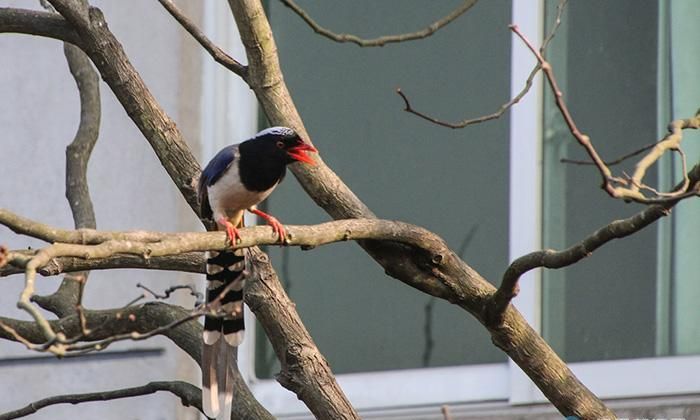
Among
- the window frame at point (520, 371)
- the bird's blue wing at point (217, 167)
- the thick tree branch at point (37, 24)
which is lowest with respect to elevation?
the window frame at point (520, 371)

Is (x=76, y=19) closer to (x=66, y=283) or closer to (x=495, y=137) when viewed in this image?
(x=66, y=283)

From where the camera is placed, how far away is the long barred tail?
17.1 ft

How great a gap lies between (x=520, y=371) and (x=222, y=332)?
2545mm

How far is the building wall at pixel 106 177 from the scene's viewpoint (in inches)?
331

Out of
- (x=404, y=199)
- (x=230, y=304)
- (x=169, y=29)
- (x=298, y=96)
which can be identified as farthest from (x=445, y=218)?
(x=230, y=304)

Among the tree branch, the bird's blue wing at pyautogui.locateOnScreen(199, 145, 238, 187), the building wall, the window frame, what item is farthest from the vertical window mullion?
the bird's blue wing at pyautogui.locateOnScreen(199, 145, 238, 187)

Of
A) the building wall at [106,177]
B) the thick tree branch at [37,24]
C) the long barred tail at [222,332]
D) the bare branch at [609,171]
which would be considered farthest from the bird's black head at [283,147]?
the building wall at [106,177]

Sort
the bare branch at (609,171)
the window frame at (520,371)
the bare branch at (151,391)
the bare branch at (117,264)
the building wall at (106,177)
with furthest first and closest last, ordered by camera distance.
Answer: the building wall at (106,177), the window frame at (520,371), the bare branch at (151,391), the bare branch at (117,264), the bare branch at (609,171)

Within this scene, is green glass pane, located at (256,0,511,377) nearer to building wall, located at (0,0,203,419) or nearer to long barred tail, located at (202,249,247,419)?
building wall, located at (0,0,203,419)

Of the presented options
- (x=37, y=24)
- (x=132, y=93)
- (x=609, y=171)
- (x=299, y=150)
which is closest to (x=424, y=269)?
(x=299, y=150)

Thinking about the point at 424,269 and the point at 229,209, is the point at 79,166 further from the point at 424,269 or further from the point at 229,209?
the point at 424,269

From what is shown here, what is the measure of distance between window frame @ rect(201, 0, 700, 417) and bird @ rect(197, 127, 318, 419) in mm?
2450

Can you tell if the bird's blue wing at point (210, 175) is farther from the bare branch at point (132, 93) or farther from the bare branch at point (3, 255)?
the bare branch at point (3, 255)

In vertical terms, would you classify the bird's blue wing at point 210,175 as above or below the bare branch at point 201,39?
below
